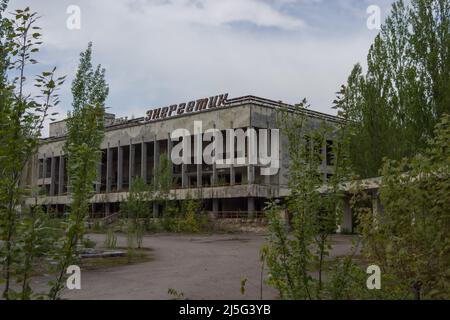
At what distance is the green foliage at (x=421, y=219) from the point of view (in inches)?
214

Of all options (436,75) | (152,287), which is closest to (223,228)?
(436,75)

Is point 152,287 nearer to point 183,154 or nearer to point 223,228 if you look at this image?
point 223,228

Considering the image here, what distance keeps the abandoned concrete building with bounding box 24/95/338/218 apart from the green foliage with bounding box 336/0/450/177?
973 centimetres

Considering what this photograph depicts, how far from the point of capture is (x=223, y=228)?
40938 millimetres

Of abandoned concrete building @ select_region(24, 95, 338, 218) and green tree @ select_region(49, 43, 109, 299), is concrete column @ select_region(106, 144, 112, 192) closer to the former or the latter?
abandoned concrete building @ select_region(24, 95, 338, 218)

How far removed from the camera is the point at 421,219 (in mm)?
5566

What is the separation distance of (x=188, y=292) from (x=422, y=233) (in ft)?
18.3

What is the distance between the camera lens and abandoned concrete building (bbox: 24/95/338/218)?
4556 centimetres

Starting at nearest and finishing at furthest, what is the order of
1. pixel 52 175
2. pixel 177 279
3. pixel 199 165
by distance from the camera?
pixel 177 279
pixel 199 165
pixel 52 175

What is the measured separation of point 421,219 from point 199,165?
46.1 m

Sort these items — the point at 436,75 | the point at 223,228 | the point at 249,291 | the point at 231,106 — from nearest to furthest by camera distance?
the point at 249,291 → the point at 436,75 → the point at 223,228 → the point at 231,106

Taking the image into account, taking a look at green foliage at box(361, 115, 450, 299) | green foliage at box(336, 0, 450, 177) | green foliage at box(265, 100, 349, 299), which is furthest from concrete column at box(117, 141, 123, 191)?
green foliage at box(361, 115, 450, 299)

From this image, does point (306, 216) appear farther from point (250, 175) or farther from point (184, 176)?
point (184, 176)

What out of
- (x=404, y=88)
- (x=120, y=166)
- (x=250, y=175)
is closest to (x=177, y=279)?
(x=404, y=88)
